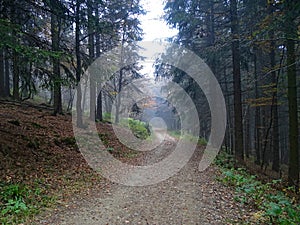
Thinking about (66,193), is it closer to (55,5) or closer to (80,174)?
(80,174)

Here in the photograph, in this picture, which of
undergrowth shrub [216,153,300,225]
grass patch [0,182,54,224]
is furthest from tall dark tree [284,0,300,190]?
grass patch [0,182,54,224]

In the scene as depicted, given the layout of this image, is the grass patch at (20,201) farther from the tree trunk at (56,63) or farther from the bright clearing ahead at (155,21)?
the bright clearing ahead at (155,21)

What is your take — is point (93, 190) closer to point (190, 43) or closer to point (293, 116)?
point (293, 116)

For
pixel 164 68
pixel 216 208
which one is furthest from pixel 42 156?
pixel 164 68

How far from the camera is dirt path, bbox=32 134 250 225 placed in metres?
5.16

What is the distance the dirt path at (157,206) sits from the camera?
516 cm

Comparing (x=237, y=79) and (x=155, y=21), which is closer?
(x=237, y=79)

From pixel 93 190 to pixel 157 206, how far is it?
2010mm

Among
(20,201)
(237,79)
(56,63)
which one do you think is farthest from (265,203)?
(56,63)

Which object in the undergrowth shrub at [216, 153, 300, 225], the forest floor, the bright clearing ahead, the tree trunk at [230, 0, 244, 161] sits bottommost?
the undergrowth shrub at [216, 153, 300, 225]

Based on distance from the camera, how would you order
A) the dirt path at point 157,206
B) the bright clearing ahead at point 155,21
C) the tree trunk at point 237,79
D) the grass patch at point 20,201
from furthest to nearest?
the bright clearing ahead at point 155,21
the tree trunk at point 237,79
the dirt path at point 157,206
the grass patch at point 20,201

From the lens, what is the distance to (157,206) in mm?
5918

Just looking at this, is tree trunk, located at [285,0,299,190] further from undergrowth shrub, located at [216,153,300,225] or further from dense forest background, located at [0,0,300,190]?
undergrowth shrub, located at [216,153,300,225]

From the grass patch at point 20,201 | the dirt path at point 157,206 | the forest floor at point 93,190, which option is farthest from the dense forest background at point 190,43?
the dirt path at point 157,206
